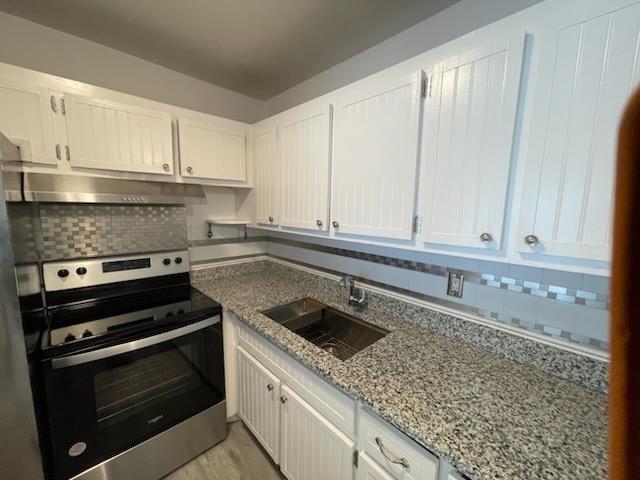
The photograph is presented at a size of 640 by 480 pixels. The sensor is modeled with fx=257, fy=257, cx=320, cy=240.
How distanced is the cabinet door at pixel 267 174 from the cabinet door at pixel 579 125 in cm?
139

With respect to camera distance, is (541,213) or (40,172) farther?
(40,172)

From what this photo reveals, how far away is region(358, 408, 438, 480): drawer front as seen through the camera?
80cm

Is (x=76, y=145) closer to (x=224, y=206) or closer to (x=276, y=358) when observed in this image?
(x=224, y=206)

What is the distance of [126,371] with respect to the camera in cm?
132

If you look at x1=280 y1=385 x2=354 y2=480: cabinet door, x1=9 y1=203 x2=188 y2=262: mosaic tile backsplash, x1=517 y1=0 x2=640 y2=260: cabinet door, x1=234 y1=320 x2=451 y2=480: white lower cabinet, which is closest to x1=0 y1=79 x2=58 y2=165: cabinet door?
x1=9 y1=203 x2=188 y2=262: mosaic tile backsplash

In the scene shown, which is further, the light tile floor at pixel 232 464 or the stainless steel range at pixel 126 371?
the light tile floor at pixel 232 464

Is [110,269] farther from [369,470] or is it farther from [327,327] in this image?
[369,470]

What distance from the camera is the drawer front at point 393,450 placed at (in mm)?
800

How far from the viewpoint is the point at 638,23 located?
0.63 m

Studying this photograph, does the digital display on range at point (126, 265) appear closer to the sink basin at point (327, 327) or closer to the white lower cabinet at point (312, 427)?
the white lower cabinet at point (312, 427)

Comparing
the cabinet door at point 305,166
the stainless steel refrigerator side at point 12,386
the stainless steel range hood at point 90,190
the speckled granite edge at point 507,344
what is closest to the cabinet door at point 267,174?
the cabinet door at point 305,166

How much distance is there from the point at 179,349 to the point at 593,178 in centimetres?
191

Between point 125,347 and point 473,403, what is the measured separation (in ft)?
5.03

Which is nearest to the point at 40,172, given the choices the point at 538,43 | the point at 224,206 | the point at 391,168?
the point at 224,206
